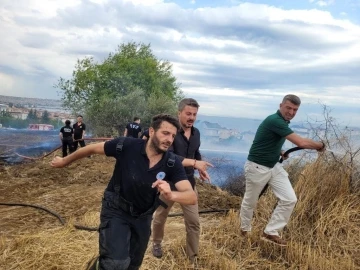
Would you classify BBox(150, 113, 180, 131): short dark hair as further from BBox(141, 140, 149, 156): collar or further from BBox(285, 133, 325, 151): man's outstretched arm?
BBox(285, 133, 325, 151): man's outstretched arm

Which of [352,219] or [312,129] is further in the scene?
[312,129]

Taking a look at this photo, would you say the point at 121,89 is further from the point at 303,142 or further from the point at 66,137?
the point at 303,142

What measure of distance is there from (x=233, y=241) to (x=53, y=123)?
63.4 meters

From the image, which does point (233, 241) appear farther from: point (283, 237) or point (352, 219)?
point (352, 219)

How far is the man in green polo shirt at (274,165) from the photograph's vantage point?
498cm

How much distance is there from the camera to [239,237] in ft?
18.3

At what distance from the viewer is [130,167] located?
3.49 m

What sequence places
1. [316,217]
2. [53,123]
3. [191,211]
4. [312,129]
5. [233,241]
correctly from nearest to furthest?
1. [191,211]
2. [233,241]
3. [316,217]
4. [312,129]
5. [53,123]

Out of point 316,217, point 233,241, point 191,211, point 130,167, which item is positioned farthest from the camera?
point 316,217

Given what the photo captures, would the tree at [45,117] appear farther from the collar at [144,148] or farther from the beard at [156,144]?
the beard at [156,144]

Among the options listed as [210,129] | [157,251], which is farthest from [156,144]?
[210,129]

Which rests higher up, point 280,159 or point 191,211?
point 280,159

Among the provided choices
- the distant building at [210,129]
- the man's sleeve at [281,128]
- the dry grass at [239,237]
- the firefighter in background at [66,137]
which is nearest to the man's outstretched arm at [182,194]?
the dry grass at [239,237]

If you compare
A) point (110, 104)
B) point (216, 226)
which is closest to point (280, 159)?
point (216, 226)
